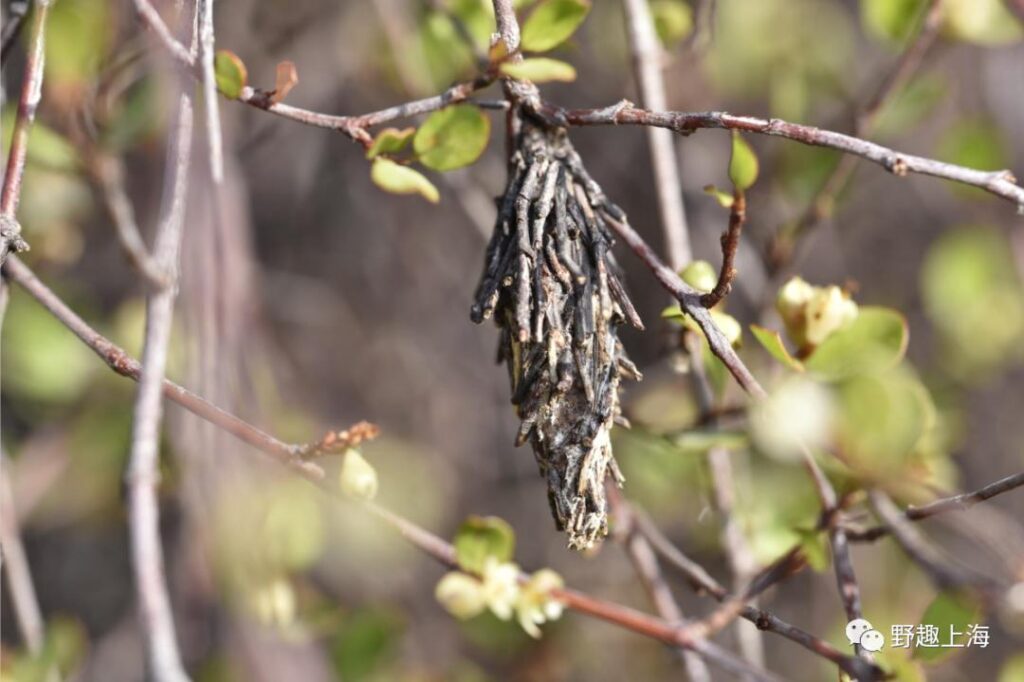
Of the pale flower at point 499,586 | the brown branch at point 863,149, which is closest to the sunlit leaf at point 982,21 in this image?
the brown branch at point 863,149

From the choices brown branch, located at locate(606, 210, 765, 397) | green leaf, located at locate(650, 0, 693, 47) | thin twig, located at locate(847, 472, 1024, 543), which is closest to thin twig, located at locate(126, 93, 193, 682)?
brown branch, located at locate(606, 210, 765, 397)

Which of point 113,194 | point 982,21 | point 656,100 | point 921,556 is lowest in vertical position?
point 921,556

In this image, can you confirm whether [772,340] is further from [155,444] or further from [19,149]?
[19,149]

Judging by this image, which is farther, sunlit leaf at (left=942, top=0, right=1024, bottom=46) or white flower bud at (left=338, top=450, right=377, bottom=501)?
sunlit leaf at (left=942, top=0, right=1024, bottom=46)

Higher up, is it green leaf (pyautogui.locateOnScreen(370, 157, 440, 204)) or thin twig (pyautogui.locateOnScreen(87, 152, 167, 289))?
thin twig (pyautogui.locateOnScreen(87, 152, 167, 289))

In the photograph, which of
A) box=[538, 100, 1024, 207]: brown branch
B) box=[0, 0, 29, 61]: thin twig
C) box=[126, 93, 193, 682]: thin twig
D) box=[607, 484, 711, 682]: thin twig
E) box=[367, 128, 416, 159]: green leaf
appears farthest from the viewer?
box=[607, 484, 711, 682]: thin twig

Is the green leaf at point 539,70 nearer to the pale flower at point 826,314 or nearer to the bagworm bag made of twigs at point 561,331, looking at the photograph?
the bagworm bag made of twigs at point 561,331

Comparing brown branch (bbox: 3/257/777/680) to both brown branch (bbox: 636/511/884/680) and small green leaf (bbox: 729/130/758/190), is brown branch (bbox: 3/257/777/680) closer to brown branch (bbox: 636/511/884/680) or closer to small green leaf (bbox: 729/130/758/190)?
brown branch (bbox: 636/511/884/680)

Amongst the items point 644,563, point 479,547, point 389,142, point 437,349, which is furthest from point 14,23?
point 437,349
